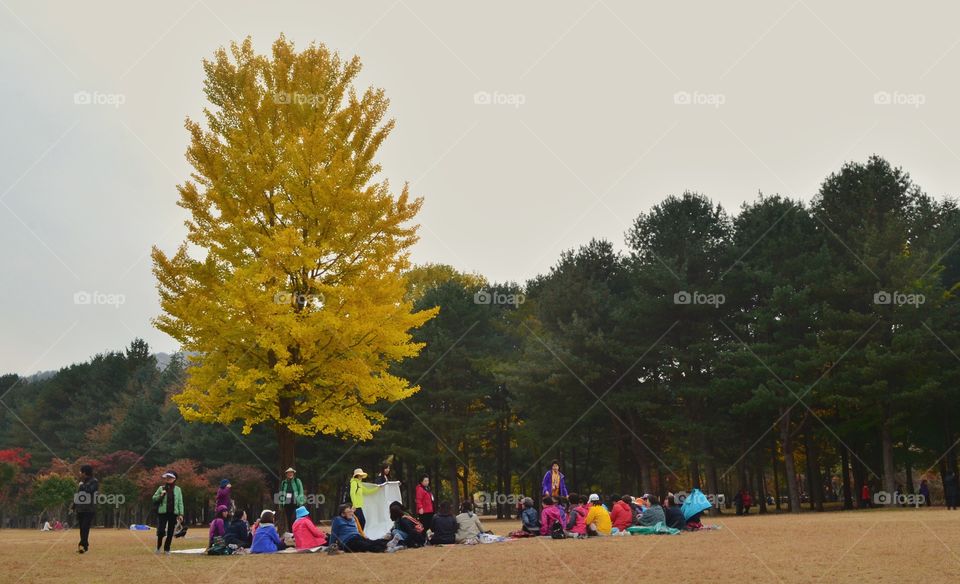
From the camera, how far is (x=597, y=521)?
22.8 meters

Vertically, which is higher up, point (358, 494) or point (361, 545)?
point (358, 494)

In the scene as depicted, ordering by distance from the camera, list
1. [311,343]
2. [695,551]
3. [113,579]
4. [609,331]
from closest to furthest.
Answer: [113,579] → [695,551] → [311,343] → [609,331]

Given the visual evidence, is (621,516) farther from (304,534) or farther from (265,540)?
(265,540)

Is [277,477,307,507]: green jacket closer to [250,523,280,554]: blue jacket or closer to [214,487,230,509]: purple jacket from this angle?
[214,487,230,509]: purple jacket

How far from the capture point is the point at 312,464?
58.9 metres

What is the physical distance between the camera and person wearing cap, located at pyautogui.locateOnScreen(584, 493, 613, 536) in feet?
73.5

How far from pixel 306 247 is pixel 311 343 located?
267 centimetres

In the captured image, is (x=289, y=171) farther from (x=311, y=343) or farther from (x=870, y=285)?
(x=870, y=285)

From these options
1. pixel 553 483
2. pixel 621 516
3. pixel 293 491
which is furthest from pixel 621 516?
pixel 293 491

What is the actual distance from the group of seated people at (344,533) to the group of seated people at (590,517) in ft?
7.65

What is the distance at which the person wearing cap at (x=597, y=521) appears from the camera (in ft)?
73.5

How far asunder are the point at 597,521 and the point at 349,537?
7.77 meters

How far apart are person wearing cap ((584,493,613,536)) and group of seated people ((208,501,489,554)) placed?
3.21 metres

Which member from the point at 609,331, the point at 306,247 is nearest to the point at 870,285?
the point at 609,331
